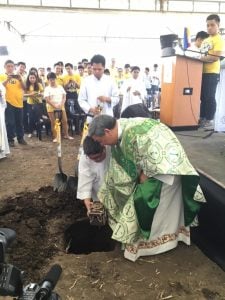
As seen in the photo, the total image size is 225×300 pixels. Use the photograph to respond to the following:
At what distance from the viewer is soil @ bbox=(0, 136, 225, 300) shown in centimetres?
225

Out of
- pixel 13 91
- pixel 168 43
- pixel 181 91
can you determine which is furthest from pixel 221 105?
pixel 13 91

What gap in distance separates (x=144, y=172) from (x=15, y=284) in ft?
5.59

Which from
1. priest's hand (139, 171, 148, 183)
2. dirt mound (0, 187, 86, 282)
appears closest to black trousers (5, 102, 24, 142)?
dirt mound (0, 187, 86, 282)

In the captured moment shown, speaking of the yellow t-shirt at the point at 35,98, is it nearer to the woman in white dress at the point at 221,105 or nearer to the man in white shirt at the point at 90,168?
the woman in white dress at the point at 221,105

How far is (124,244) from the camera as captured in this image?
8.73 feet

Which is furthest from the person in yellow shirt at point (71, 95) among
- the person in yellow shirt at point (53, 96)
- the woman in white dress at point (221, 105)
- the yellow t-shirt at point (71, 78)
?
the woman in white dress at point (221, 105)

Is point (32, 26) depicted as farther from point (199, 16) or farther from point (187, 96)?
point (187, 96)

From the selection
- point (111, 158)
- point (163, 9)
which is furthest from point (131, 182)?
point (163, 9)

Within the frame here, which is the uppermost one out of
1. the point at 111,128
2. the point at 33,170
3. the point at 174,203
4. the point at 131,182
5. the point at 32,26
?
the point at 32,26

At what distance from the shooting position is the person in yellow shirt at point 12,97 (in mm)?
6254

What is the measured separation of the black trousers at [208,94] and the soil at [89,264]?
7.64 ft

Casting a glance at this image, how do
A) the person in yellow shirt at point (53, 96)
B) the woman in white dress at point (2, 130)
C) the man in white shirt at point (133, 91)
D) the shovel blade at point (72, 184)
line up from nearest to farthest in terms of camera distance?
the shovel blade at point (72, 184) → the woman in white dress at point (2, 130) → the person in yellow shirt at point (53, 96) → the man in white shirt at point (133, 91)

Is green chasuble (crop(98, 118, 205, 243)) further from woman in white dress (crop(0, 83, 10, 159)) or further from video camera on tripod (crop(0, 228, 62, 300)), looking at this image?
woman in white dress (crop(0, 83, 10, 159))

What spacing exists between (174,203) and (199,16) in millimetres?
11406
